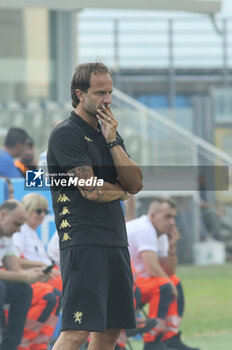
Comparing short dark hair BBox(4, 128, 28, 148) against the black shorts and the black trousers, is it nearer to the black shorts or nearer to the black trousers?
the black trousers

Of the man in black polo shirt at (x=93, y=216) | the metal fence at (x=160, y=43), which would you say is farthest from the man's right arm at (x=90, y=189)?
the metal fence at (x=160, y=43)

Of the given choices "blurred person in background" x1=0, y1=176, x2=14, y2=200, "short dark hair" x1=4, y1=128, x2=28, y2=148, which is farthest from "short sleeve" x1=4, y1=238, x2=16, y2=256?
"short dark hair" x1=4, y1=128, x2=28, y2=148

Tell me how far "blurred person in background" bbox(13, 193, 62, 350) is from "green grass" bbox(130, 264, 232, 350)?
1.38 metres

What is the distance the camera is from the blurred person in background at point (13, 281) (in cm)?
615

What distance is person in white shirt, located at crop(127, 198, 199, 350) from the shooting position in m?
7.04

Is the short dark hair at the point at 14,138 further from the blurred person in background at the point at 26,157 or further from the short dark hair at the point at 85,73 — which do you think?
the short dark hair at the point at 85,73

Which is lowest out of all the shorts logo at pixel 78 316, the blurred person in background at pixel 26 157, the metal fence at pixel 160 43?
the shorts logo at pixel 78 316

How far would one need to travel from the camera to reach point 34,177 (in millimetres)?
4859

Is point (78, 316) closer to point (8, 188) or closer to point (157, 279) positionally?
point (157, 279)

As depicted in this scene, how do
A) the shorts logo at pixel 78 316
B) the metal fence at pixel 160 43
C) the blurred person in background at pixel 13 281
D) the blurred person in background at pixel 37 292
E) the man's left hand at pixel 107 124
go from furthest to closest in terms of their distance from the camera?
the metal fence at pixel 160 43, the blurred person in background at pixel 37 292, the blurred person in background at pixel 13 281, the man's left hand at pixel 107 124, the shorts logo at pixel 78 316

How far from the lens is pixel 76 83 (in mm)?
4176

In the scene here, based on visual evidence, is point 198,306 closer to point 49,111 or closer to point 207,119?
point 49,111

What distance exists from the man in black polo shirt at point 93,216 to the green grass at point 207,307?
3.73 meters

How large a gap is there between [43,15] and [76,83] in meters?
8.68
